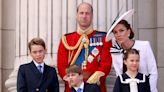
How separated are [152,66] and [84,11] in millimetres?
934

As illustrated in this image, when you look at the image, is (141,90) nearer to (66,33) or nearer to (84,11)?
(84,11)

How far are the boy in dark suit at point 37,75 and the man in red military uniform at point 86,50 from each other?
0.16m

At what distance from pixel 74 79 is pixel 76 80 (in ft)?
0.09

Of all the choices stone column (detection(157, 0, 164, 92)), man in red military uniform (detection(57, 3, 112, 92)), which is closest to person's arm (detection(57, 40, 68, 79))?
man in red military uniform (detection(57, 3, 112, 92))

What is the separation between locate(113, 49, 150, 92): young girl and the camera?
6332 millimetres

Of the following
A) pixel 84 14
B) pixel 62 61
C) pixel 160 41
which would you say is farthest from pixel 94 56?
pixel 160 41

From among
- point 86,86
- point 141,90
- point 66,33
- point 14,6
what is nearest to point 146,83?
point 141,90

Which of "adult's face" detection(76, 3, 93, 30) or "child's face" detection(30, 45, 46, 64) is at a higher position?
"adult's face" detection(76, 3, 93, 30)

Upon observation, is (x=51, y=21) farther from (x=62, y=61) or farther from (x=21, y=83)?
(x=21, y=83)

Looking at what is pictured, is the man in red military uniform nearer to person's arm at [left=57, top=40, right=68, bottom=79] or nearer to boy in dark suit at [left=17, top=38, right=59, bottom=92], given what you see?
person's arm at [left=57, top=40, right=68, bottom=79]

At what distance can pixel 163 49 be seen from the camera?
28.4ft

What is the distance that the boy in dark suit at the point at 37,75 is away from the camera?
6.61m

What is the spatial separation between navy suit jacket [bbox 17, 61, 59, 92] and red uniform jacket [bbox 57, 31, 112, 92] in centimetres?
16

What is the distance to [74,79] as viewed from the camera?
20.9 ft
